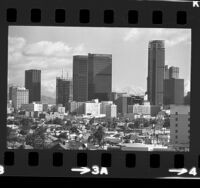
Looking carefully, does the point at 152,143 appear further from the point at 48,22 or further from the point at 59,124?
the point at 48,22

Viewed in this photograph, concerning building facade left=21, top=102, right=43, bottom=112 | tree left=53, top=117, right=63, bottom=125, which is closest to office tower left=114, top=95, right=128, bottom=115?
tree left=53, top=117, right=63, bottom=125

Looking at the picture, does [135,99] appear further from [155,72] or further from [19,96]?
[19,96]

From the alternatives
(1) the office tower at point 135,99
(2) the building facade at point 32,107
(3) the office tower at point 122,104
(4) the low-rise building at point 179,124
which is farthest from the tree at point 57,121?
(4) the low-rise building at point 179,124

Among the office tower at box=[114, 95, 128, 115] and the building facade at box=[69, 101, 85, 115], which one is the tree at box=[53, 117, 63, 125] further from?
the office tower at box=[114, 95, 128, 115]

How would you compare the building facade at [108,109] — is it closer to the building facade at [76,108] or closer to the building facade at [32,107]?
the building facade at [76,108]

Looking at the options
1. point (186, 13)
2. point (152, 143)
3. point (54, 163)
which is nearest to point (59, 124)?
point (152, 143)

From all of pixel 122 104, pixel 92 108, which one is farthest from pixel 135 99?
pixel 92 108
